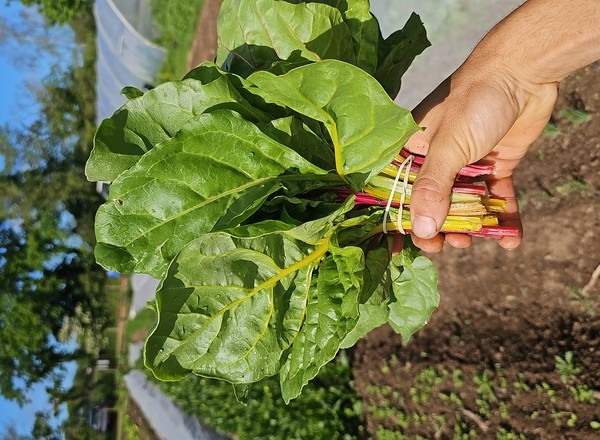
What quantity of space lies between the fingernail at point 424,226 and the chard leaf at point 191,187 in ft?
1.43

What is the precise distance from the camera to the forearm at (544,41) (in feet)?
6.70

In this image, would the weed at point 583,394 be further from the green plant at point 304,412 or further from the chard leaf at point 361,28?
the chard leaf at point 361,28

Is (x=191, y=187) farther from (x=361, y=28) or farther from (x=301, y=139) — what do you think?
(x=361, y=28)

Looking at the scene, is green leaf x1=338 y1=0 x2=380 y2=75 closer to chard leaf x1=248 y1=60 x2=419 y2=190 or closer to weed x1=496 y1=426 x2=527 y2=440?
chard leaf x1=248 y1=60 x2=419 y2=190

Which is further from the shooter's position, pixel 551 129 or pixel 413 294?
pixel 551 129

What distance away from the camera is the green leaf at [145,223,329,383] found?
5.61 ft

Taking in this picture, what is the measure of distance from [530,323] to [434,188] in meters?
2.13

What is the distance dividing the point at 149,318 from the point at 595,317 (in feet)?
31.4

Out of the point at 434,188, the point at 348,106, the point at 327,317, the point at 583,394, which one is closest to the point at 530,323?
the point at 583,394

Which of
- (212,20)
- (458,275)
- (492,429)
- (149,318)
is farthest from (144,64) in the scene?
(492,429)

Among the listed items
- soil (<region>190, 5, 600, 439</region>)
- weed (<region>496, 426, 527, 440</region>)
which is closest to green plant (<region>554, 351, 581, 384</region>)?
soil (<region>190, 5, 600, 439</region>)

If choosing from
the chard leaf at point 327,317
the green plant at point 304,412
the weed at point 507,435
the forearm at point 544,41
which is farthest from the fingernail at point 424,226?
the green plant at point 304,412

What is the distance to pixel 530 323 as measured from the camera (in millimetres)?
3654

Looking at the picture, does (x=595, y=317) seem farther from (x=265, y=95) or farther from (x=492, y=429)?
(x=265, y=95)
